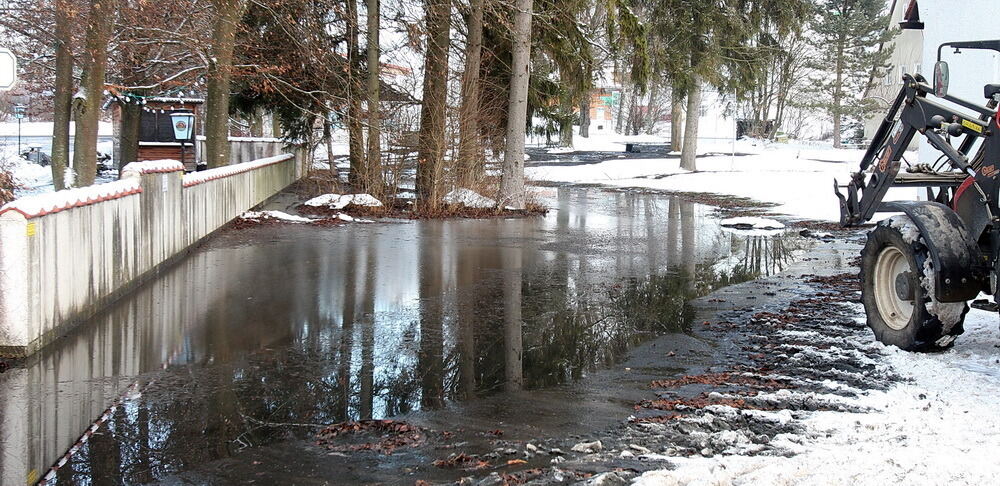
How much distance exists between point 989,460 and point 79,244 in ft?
25.4

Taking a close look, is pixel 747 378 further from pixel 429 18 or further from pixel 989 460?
pixel 429 18

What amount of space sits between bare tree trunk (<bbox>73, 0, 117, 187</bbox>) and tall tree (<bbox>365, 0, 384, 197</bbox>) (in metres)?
6.06

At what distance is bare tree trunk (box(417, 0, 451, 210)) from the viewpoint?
73.0ft

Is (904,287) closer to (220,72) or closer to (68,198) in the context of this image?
(68,198)

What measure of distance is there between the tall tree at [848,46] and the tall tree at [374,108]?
44.0 meters

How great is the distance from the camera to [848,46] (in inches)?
2557

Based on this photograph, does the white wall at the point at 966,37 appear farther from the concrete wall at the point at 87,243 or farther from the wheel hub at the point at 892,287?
the concrete wall at the point at 87,243

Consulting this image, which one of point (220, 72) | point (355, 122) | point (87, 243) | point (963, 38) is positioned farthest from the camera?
point (355, 122)

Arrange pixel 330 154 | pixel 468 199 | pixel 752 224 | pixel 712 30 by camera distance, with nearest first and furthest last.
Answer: pixel 752 224, pixel 468 199, pixel 330 154, pixel 712 30

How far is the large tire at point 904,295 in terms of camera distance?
25.0 feet

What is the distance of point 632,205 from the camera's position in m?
26.2

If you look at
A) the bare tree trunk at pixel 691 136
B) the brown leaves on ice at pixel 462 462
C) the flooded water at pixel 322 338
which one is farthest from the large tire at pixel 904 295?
the bare tree trunk at pixel 691 136

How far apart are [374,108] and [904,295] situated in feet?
57.9

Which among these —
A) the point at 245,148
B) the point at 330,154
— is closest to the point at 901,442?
Answer: the point at 330,154
